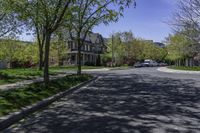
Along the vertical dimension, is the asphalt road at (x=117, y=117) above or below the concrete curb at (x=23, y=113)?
below

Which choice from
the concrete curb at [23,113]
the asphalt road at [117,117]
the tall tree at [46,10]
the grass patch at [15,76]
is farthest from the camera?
the grass patch at [15,76]

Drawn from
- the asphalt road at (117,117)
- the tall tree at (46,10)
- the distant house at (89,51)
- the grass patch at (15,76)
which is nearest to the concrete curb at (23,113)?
the asphalt road at (117,117)

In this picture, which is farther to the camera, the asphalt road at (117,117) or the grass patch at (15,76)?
the grass patch at (15,76)

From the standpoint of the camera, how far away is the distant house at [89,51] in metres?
86.9

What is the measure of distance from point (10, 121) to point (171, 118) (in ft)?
13.1

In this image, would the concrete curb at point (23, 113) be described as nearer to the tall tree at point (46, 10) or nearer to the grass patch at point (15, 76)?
the tall tree at point (46, 10)

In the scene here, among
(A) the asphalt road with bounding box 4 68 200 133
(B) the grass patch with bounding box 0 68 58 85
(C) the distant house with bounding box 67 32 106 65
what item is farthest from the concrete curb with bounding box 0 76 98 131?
(C) the distant house with bounding box 67 32 106 65

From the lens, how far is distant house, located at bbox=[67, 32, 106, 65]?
285 feet

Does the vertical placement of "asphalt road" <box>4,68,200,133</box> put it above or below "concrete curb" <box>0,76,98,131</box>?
below

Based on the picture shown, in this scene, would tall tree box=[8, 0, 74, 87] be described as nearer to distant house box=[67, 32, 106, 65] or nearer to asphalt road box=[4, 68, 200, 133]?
asphalt road box=[4, 68, 200, 133]

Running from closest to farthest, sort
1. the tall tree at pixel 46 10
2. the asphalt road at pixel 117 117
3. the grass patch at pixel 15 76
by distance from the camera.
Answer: the asphalt road at pixel 117 117 < the tall tree at pixel 46 10 < the grass patch at pixel 15 76

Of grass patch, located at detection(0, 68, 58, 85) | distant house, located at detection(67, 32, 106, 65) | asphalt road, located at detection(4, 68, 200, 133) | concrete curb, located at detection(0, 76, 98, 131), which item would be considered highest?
distant house, located at detection(67, 32, 106, 65)

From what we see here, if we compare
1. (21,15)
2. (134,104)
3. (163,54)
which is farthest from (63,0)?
(163,54)

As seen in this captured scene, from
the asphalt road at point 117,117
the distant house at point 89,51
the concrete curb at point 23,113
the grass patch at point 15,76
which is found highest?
the distant house at point 89,51
